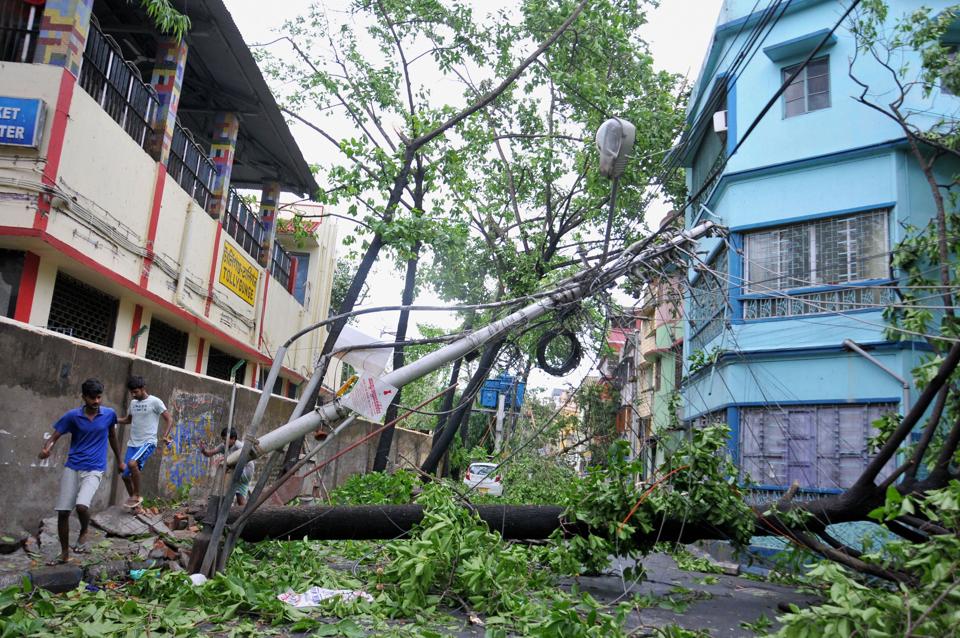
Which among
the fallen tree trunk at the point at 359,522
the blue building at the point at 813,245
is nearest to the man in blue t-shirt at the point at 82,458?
the fallen tree trunk at the point at 359,522

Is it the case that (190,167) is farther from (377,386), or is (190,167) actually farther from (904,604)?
(904,604)

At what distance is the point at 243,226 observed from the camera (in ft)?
51.7

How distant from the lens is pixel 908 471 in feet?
22.9

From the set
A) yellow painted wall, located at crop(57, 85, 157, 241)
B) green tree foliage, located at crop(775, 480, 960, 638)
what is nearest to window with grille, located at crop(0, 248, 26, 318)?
yellow painted wall, located at crop(57, 85, 157, 241)

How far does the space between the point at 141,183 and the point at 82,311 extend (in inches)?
78.1

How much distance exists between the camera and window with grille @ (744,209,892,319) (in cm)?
1050

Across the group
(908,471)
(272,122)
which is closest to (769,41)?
(908,471)

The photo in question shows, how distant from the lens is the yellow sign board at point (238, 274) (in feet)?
46.5

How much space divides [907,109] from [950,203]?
1594 millimetres

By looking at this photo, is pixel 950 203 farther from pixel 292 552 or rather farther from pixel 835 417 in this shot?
pixel 292 552

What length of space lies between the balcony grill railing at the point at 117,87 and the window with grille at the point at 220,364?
5968 millimetres

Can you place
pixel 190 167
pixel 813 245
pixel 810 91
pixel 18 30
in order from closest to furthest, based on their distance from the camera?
pixel 18 30, pixel 813 245, pixel 810 91, pixel 190 167

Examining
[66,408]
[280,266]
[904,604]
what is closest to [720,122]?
[904,604]

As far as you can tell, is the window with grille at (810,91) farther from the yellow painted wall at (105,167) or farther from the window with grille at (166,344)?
the window with grille at (166,344)
